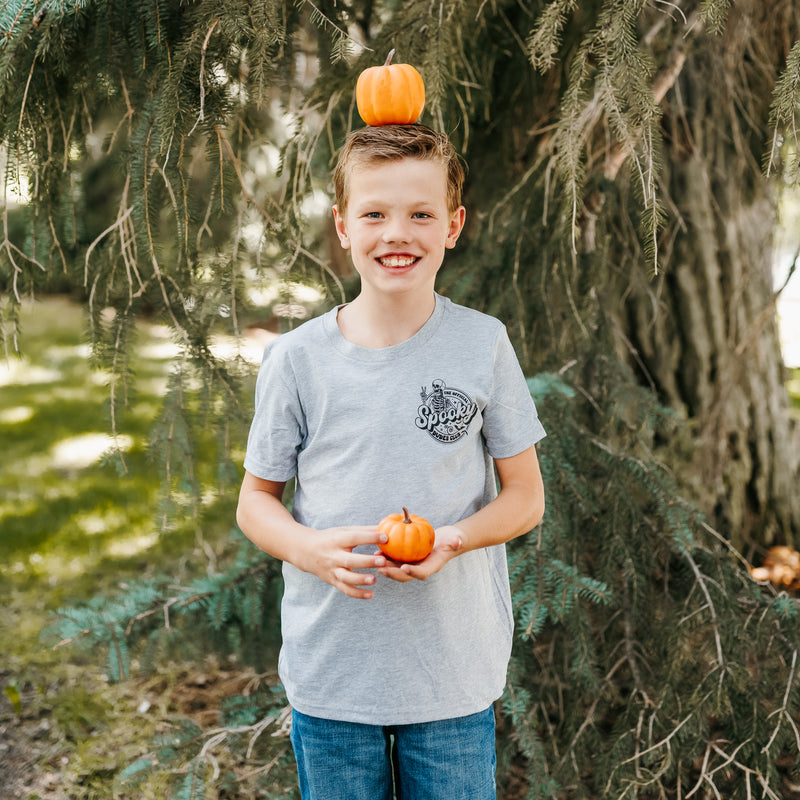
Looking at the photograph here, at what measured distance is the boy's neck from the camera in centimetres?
148

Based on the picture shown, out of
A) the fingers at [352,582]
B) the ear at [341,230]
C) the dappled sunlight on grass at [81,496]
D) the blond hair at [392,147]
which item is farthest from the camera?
the dappled sunlight on grass at [81,496]

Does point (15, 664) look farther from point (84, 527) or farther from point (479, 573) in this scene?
point (479, 573)

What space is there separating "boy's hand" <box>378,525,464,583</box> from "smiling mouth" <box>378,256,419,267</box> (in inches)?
17.9

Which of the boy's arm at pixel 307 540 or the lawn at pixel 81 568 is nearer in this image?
the boy's arm at pixel 307 540

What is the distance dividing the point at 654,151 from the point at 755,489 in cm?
221

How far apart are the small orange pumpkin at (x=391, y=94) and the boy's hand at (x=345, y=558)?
2.35ft

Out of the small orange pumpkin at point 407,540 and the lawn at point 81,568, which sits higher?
Answer: the small orange pumpkin at point 407,540

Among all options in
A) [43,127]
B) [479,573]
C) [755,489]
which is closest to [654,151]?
[479,573]

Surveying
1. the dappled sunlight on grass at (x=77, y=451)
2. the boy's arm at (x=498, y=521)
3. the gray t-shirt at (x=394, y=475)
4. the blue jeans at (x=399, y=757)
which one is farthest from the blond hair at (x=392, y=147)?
the dappled sunlight on grass at (x=77, y=451)

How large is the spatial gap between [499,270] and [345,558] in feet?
4.51

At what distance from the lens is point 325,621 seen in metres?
1.46

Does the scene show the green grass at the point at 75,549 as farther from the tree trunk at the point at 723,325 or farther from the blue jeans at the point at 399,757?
the tree trunk at the point at 723,325

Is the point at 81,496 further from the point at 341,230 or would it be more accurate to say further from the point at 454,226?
the point at 454,226

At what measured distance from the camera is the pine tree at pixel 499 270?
1799 millimetres
